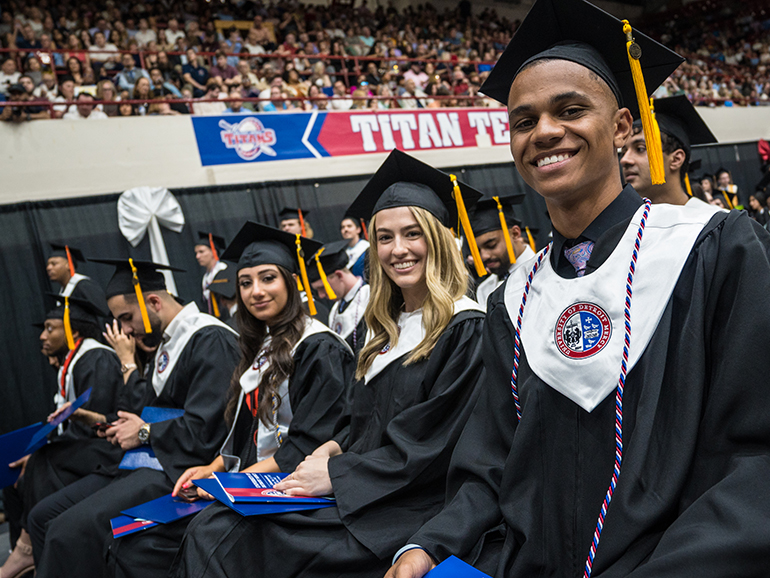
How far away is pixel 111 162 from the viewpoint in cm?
828

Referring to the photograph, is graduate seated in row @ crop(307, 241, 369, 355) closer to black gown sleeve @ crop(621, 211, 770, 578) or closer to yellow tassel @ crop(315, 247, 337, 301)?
yellow tassel @ crop(315, 247, 337, 301)

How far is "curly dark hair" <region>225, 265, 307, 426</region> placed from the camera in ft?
9.40

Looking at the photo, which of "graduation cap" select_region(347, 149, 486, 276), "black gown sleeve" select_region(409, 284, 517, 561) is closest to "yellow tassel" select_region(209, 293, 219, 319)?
"graduation cap" select_region(347, 149, 486, 276)

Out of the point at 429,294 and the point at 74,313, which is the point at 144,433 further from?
the point at 429,294

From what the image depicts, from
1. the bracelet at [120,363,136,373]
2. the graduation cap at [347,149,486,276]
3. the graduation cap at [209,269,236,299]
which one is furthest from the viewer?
the graduation cap at [209,269,236,299]

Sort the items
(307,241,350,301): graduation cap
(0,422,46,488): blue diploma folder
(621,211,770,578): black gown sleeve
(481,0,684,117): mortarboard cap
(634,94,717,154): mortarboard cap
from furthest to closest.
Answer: (307,241,350,301): graduation cap < (0,422,46,488): blue diploma folder < (634,94,717,154): mortarboard cap < (481,0,684,117): mortarboard cap < (621,211,770,578): black gown sleeve

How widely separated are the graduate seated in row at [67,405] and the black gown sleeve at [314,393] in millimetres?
1695

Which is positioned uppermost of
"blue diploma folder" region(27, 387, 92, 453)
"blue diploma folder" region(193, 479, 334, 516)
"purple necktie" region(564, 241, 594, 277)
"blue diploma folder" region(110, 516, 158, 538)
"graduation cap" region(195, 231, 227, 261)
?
"graduation cap" region(195, 231, 227, 261)

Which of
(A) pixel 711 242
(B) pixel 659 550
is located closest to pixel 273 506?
(B) pixel 659 550

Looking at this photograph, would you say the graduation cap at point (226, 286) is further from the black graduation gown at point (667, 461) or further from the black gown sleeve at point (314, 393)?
the black graduation gown at point (667, 461)

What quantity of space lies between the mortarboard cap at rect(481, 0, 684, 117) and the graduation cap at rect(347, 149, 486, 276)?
1037 mm

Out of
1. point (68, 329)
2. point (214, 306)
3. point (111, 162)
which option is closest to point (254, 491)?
point (68, 329)

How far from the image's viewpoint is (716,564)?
0.96m

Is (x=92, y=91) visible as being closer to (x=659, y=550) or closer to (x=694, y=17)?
(x=659, y=550)
